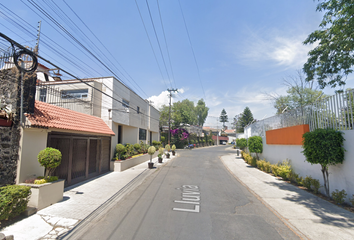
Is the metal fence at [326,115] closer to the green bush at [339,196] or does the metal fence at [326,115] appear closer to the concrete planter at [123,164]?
the green bush at [339,196]

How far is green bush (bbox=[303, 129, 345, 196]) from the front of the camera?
6.92 meters

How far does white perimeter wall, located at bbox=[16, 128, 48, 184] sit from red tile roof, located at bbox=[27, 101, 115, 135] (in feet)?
1.44

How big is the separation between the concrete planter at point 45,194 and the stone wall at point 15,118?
0.87 meters

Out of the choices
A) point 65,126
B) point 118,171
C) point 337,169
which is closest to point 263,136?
point 337,169

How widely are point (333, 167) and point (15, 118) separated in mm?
12481

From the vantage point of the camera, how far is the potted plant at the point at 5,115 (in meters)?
6.42

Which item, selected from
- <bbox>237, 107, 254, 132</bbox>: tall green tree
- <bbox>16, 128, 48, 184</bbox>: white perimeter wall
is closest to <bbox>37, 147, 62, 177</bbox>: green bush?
<bbox>16, 128, 48, 184</bbox>: white perimeter wall

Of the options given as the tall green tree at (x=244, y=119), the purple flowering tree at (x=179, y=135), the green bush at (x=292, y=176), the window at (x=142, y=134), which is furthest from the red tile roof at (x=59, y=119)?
the tall green tree at (x=244, y=119)

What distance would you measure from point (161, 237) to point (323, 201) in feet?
22.2

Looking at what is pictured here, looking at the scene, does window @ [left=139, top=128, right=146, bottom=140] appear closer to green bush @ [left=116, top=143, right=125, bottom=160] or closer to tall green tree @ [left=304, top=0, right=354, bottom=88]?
green bush @ [left=116, top=143, right=125, bottom=160]

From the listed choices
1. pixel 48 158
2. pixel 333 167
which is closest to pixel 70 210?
pixel 48 158

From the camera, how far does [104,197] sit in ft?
25.6

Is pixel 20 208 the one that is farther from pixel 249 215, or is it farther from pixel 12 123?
A: pixel 249 215

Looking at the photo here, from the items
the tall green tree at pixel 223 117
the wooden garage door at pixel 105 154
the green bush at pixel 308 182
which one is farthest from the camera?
the tall green tree at pixel 223 117
